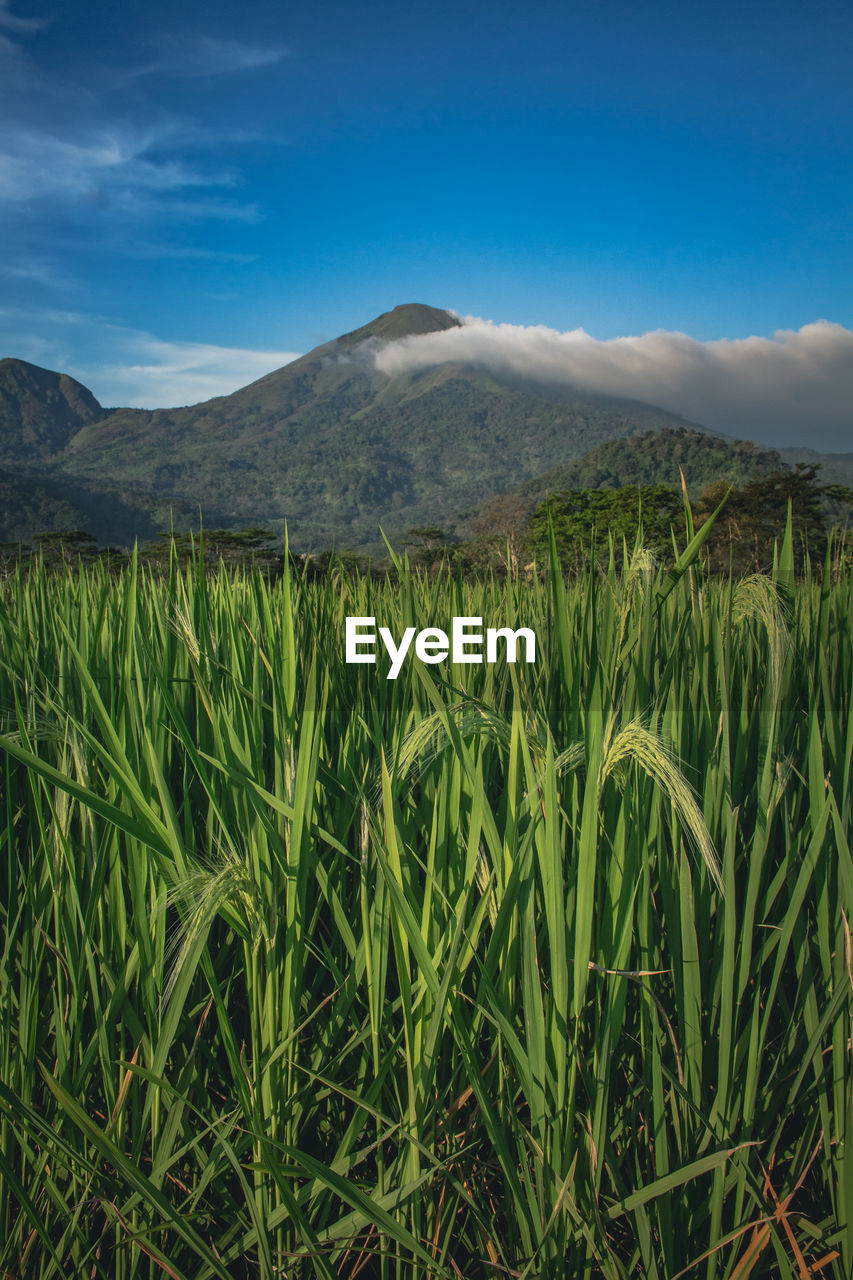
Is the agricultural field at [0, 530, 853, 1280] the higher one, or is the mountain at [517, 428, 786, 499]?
the mountain at [517, 428, 786, 499]

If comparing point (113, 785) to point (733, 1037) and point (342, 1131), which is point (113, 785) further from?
point (733, 1037)

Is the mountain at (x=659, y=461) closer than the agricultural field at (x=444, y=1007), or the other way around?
the agricultural field at (x=444, y=1007)

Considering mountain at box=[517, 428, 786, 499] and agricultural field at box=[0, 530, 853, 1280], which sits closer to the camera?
agricultural field at box=[0, 530, 853, 1280]

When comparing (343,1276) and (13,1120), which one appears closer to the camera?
(13,1120)

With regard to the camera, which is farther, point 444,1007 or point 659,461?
point 659,461

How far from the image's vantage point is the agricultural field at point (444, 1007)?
0.90 meters

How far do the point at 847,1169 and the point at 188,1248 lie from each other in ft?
3.59

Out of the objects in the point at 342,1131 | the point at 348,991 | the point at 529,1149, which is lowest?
the point at 342,1131

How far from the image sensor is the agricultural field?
0.90 meters

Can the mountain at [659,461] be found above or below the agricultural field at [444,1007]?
above

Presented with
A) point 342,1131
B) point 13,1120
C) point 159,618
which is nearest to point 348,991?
point 342,1131

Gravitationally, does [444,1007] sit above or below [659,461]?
below

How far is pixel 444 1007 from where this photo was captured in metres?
0.91

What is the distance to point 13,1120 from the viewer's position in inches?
38.7
